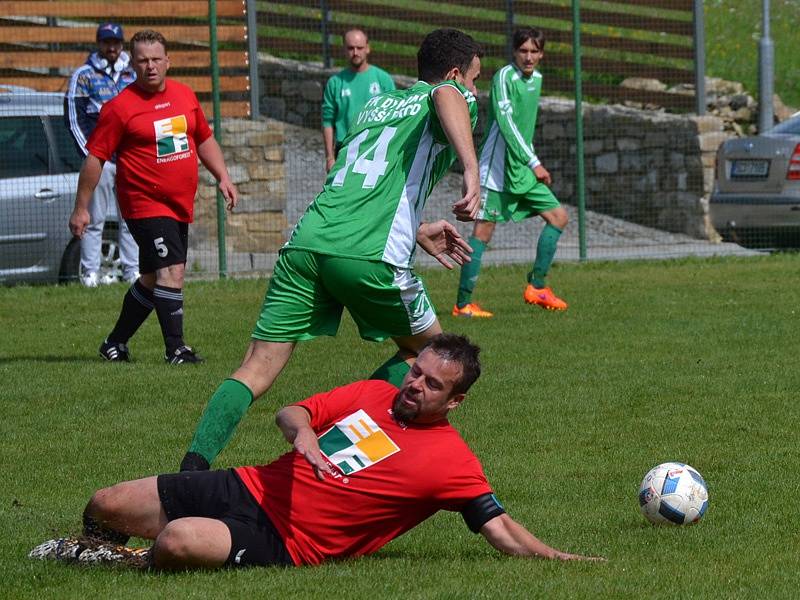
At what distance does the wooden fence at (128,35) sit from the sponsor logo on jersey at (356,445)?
11438 mm

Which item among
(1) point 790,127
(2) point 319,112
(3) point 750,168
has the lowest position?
(3) point 750,168

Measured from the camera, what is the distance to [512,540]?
5258 mm

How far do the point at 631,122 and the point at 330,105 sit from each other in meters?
6.16

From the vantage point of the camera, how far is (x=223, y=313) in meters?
12.6

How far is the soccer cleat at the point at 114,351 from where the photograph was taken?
10.3 metres

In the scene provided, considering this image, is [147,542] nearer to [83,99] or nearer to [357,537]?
[357,537]

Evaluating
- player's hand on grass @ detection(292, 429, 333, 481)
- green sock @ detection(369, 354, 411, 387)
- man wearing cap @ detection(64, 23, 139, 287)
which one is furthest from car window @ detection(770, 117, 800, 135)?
player's hand on grass @ detection(292, 429, 333, 481)

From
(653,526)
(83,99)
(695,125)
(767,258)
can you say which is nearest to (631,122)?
(695,125)

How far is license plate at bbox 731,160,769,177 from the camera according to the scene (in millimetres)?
16188

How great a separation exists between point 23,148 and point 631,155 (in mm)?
8090

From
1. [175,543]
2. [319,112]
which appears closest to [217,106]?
[319,112]

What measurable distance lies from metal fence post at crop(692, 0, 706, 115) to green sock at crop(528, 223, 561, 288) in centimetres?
668

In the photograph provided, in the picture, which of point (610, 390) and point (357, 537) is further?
A: point (610, 390)

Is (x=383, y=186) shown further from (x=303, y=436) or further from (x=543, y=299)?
(x=543, y=299)
